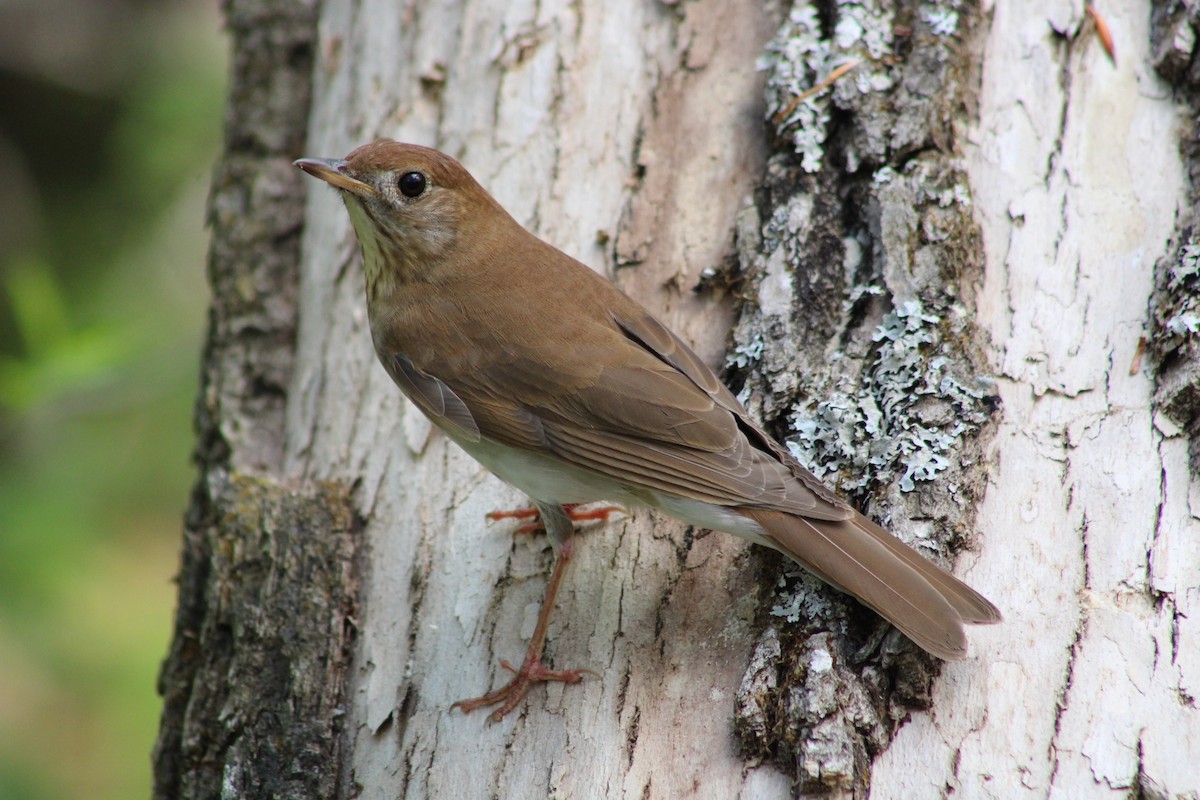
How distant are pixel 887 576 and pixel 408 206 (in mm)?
2100

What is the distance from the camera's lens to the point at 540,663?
116 inches

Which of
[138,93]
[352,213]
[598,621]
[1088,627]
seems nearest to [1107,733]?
[1088,627]

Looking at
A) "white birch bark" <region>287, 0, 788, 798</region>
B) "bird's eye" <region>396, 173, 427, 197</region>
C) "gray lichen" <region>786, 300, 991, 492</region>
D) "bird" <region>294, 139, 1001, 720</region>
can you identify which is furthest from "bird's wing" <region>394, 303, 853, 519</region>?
"bird's eye" <region>396, 173, 427, 197</region>

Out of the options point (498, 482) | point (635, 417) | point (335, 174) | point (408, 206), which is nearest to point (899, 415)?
point (635, 417)

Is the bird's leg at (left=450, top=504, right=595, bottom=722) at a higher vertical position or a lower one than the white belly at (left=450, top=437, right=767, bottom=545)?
lower

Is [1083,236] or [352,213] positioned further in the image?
[352,213]

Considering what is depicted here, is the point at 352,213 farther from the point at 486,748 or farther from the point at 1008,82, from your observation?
the point at 1008,82

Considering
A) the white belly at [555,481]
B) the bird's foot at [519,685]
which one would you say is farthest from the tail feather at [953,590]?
the bird's foot at [519,685]

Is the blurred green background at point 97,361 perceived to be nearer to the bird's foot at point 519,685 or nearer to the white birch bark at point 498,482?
the white birch bark at point 498,482

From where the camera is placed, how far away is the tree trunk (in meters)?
2.58

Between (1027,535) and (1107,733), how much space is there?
0.58 m

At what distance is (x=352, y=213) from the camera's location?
3811 mm

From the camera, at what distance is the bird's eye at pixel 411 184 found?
3.68 metres

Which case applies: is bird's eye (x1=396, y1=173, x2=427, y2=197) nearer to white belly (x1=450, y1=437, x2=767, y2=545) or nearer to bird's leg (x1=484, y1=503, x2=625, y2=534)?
white belly (x1=450, y1=437, x2=767, y2=545)
